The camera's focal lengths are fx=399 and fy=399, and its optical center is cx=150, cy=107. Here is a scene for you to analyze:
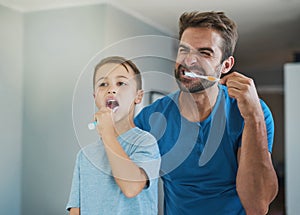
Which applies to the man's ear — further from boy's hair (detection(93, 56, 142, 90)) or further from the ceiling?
the ceiling

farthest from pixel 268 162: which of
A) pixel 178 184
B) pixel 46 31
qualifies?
pixel 46 31

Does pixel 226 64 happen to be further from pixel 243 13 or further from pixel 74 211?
pixel 243 13

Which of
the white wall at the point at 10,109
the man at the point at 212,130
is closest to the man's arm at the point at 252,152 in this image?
the man at the point at 212,130

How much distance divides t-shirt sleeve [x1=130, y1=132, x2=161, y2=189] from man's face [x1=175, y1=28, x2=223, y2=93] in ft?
0.37

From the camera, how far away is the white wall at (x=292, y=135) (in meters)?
1.93

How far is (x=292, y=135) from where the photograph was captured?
1.95m

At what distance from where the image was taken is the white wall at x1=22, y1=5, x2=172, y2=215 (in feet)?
5.09

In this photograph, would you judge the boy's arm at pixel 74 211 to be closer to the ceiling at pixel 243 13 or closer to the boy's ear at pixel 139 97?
the boy's ear at pixel 139 97

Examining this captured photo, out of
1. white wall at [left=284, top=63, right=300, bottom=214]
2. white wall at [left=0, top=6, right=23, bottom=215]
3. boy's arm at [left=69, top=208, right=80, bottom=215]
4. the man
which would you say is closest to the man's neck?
the man

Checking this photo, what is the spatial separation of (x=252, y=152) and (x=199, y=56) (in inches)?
6.8

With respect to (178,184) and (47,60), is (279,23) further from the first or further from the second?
(178,184)

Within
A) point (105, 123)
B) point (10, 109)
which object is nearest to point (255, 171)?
point (105, 123)

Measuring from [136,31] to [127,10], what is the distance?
0.19 m

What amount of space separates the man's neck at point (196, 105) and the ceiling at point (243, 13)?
924 millimetres
